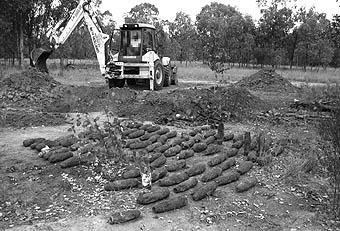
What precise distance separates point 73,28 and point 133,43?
248 cm

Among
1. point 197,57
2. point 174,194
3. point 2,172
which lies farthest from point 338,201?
point 197,57

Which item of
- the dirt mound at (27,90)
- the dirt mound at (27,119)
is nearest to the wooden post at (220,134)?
the dirt mound at (27,119)

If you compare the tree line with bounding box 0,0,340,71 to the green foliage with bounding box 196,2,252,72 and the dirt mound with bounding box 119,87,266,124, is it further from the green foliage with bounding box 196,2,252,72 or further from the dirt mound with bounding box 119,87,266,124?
the dirt mound with bounding box 119,87,266,124

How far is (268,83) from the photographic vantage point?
1700 cm

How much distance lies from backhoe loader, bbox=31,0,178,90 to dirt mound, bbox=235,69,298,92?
14.9 ft

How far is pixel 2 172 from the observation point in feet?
18.5

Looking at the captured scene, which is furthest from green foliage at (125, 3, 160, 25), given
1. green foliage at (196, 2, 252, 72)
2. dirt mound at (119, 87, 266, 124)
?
dirt mound at (119, 87, 266, 124)

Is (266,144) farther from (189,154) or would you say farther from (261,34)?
(261,34)

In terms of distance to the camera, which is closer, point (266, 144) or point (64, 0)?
point (266, 144)

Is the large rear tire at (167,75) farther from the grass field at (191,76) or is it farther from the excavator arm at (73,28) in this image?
the excavator arm at (73,28)

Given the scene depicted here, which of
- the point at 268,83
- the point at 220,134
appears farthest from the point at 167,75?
the point at 220,134

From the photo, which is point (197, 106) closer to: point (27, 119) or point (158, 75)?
point (27, 119)

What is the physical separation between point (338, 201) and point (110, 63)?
38.5ft

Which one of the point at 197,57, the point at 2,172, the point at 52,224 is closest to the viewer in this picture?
the point at 52,224
